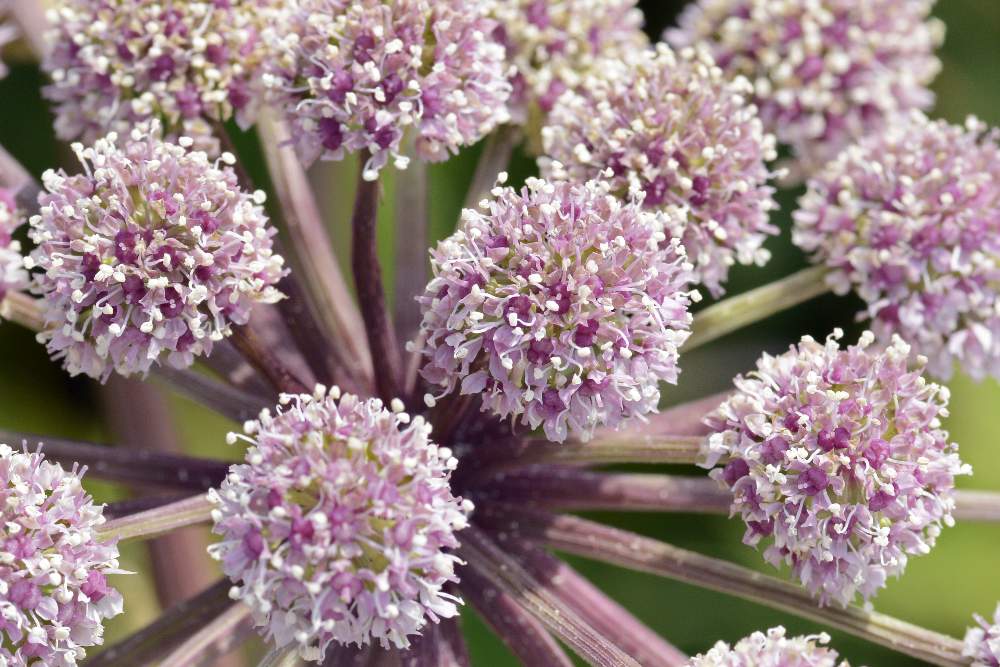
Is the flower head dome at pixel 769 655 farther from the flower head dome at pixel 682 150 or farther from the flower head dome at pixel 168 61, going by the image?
the flower head dome at pixel 168 61

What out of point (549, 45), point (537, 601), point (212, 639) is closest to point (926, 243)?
point (549, 45)

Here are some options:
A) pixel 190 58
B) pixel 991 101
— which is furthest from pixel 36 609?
pixel 991 101

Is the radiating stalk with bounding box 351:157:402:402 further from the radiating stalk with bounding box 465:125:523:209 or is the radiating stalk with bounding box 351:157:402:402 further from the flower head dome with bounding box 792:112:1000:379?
the flower head dome with bounding box 792:112:1000:379

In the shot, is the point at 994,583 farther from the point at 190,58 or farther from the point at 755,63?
the point at 190,58

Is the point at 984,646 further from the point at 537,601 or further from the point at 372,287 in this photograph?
the point at 372,287

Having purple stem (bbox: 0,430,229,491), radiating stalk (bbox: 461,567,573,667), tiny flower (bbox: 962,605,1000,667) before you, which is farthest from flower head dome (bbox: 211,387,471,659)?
tiny flower (bbox: 962,605,1000,667)
